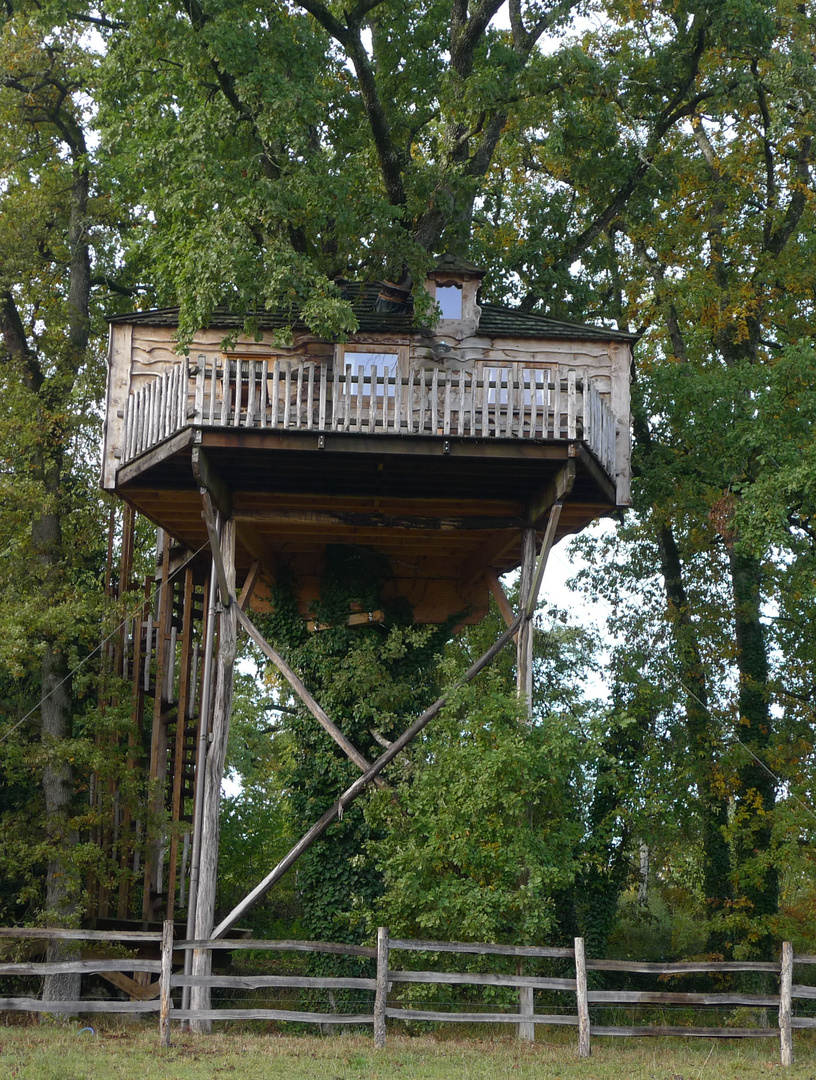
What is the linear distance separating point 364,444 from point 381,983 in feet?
22.2

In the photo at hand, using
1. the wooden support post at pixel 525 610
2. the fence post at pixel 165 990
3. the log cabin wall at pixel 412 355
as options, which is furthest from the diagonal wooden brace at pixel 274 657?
the fence post at pixel 165 990

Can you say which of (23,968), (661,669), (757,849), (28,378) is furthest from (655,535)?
(23,968)

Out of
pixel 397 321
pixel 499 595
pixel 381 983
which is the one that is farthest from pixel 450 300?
pixel 381 983

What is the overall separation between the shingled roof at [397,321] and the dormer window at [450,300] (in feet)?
1.39

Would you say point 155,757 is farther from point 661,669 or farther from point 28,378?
point 661,669

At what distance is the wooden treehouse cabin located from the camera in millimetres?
16422

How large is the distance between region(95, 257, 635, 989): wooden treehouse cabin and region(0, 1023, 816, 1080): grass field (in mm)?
2477

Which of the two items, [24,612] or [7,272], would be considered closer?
[24,612]

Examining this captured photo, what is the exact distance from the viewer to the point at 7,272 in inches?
937

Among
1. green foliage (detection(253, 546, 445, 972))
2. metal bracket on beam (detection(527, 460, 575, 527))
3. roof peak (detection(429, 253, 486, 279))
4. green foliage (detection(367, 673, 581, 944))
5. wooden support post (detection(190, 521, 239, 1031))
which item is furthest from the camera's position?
roof peak (detection(429, 253, 486, 279))

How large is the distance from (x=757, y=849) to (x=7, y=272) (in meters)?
18.2

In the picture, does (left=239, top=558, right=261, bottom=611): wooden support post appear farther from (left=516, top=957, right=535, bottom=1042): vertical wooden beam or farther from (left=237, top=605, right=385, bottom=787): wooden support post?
(left=516, top=957, right=535, bottom=1042): vertical wooden beam

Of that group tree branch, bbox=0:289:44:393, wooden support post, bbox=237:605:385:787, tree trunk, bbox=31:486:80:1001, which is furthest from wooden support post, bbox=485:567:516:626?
tree branch, bbox=0:289:44:393

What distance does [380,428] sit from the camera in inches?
647
